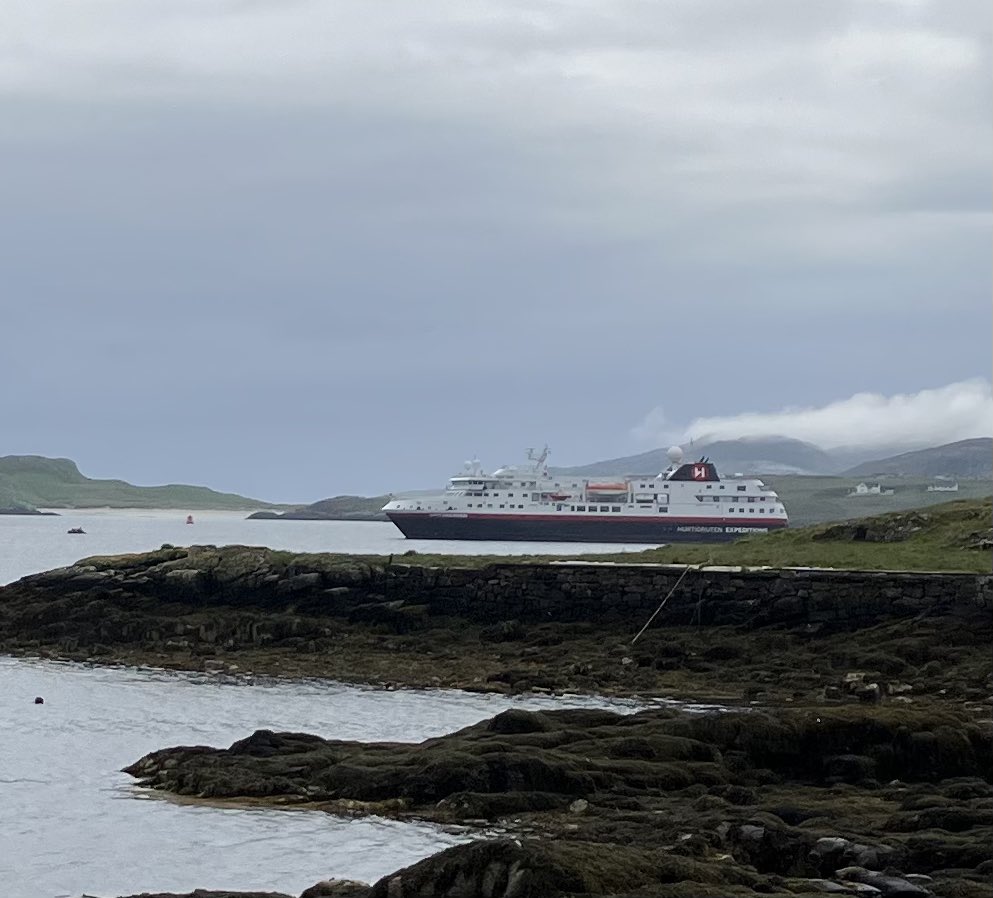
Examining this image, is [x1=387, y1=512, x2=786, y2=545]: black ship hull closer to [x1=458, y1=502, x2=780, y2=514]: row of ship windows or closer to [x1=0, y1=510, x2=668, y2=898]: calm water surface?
[x1=458, y1=502, x2=780, y2=514]: row of ship windows

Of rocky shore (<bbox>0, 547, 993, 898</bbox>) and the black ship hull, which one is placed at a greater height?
the black ship hull

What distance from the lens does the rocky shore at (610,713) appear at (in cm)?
1240

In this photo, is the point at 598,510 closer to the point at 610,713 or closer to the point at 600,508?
the point at 600,508

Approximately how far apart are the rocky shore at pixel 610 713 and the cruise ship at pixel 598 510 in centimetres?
7518

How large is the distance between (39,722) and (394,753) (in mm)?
9190

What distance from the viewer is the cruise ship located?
113 metres

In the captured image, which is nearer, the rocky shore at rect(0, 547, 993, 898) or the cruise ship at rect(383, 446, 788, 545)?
the rocky shore at rect(0, 547, 993, 898)

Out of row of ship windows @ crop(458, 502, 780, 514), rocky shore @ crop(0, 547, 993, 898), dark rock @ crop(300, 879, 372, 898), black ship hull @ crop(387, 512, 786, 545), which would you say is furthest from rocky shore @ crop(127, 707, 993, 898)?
row of ship windows @ crop(458, 502, 780, 514)

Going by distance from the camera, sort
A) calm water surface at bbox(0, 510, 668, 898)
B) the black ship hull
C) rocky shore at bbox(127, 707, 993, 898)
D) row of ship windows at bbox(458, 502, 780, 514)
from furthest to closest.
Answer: row of ship windows at bbox(458, 502, 780, 514), the black ship hull, calm water surface at bbox(0, 510, 668, 898), rocky shore at bbox(127, 707, 993, 898)

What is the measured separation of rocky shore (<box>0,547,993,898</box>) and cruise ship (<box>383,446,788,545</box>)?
75180 millimetres

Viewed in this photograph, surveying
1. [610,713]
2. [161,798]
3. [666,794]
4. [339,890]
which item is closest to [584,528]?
[610,713]

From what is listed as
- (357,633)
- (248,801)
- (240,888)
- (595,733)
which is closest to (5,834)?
(248,801)

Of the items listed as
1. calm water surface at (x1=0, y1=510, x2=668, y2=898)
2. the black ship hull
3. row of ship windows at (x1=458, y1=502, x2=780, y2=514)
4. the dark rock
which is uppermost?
row of ship windows at (x1=458, y1=502, x2=780, y2=514)

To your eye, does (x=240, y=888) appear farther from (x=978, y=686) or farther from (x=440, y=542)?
(x=440, y=542)
